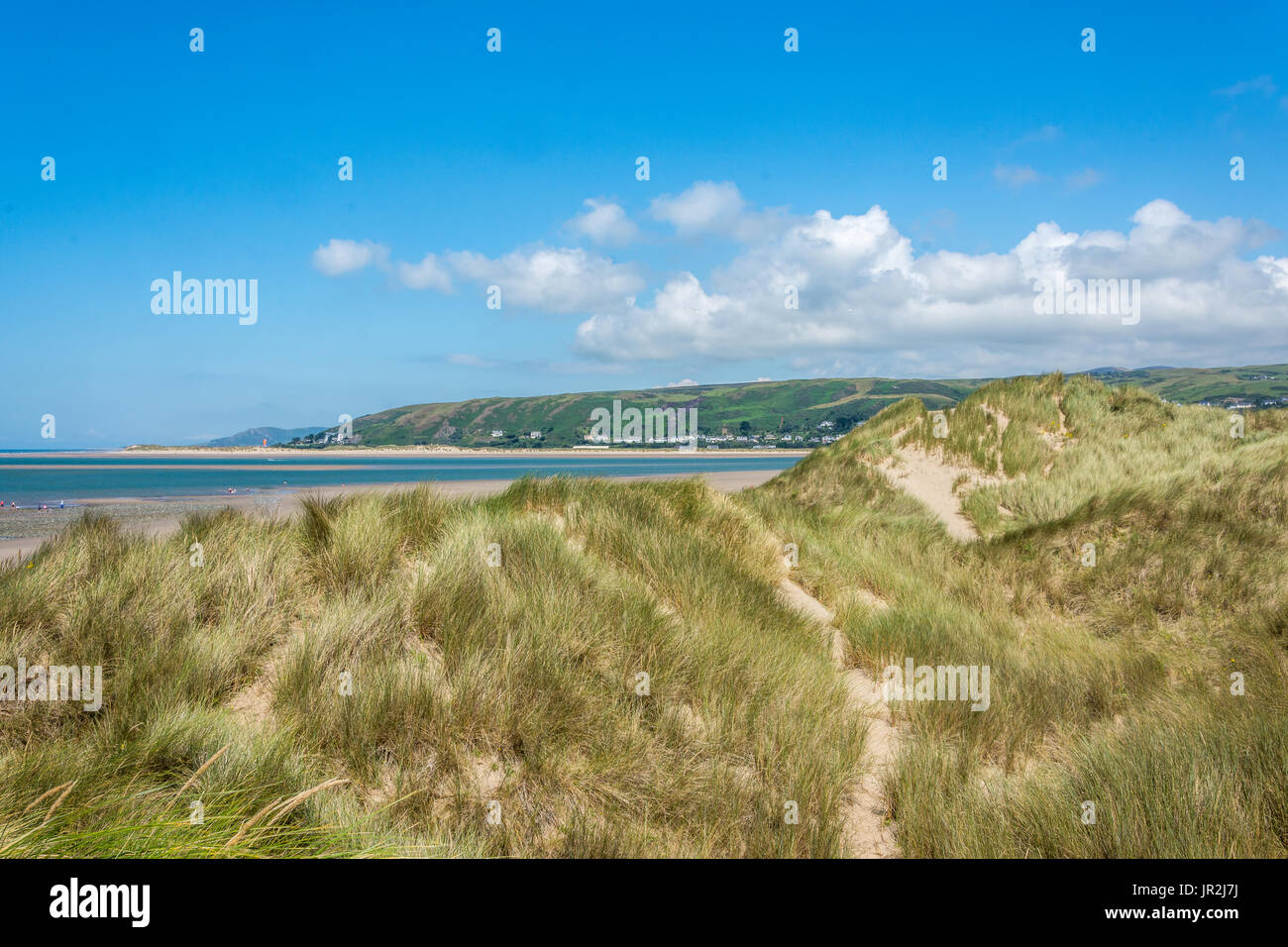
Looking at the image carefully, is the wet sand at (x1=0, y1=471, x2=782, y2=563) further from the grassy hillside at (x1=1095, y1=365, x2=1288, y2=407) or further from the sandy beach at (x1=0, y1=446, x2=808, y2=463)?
the grassy hillside at (x1=1095, y1=365, x2=1288, y2=407)

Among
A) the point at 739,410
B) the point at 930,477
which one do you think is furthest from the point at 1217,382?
the point at 930,477

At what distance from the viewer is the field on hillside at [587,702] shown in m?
3.12

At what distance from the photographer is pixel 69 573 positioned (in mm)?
4695

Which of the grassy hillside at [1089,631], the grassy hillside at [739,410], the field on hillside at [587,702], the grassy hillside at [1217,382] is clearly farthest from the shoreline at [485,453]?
the field on hillside at [587,702]

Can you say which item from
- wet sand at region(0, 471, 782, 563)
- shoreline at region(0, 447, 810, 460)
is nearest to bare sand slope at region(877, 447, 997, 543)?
wet sand at region(0, 471, 782, 563)

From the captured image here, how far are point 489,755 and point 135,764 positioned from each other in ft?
5.59

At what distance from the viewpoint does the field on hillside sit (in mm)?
3125

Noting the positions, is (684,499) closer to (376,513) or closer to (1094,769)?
(376,513)

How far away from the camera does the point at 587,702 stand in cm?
407

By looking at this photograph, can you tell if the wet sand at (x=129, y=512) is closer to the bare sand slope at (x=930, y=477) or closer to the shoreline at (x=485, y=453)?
the bare sand slope at (x=930, y=477)
